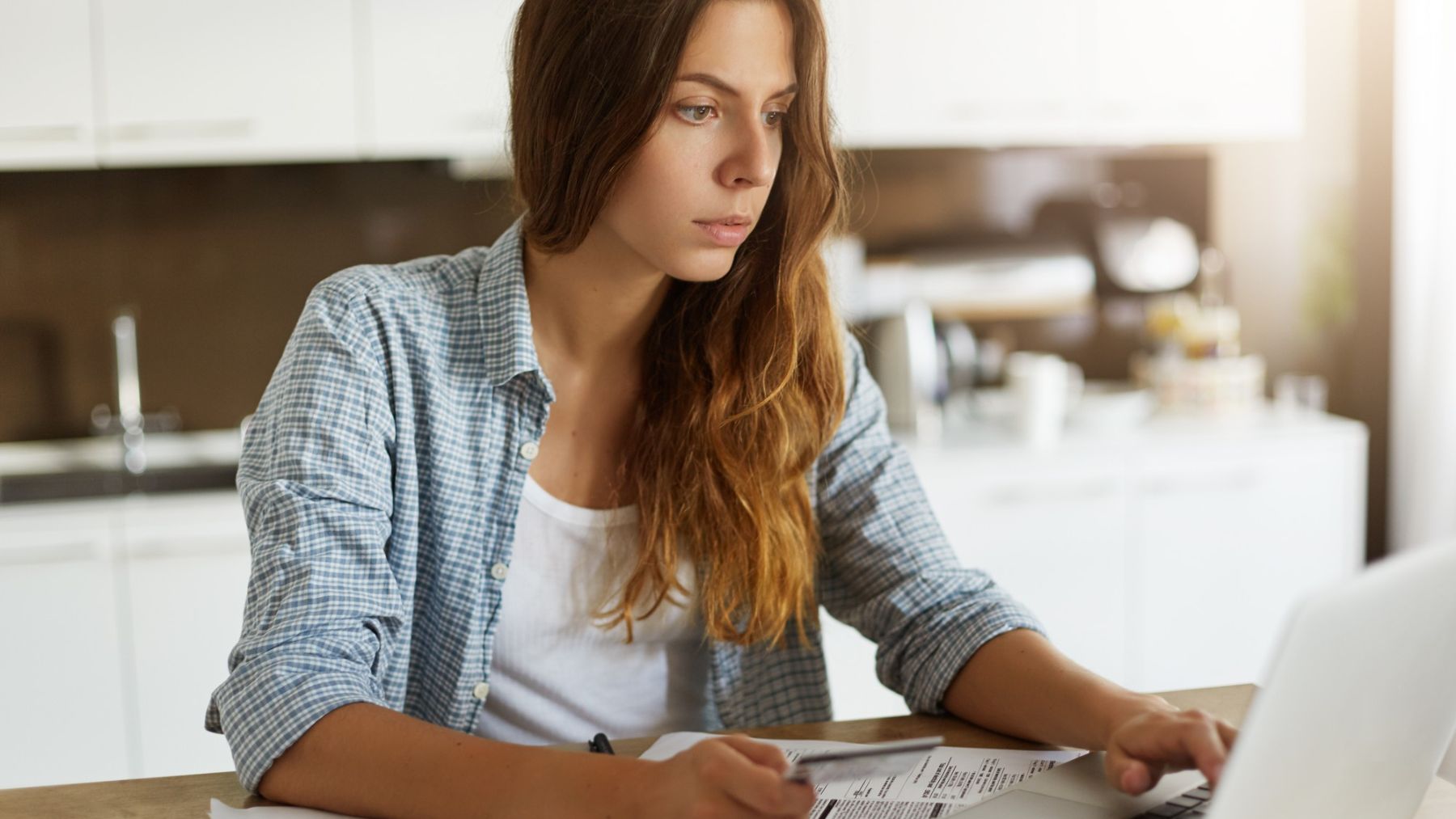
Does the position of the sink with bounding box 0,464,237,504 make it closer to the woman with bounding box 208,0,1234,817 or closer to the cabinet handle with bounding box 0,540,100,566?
the cabinet handle with bounding box 0,540,100,566

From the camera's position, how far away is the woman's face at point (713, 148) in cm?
116

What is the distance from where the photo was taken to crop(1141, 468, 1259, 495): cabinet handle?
2.82 metres


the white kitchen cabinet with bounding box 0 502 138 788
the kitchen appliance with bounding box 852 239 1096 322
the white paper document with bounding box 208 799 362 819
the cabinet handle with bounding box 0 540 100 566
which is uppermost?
the kitchen appliance with bounding box 852 239 1096 322

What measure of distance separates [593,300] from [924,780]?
0.57 meters

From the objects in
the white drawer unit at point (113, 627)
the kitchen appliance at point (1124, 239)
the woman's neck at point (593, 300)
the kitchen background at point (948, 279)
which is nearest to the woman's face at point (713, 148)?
the woman's neck at point (593, 300)

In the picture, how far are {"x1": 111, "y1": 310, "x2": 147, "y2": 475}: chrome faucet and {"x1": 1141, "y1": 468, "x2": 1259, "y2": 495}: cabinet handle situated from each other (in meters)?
2.13

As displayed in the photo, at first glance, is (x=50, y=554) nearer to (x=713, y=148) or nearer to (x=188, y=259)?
(x=188, y=259)

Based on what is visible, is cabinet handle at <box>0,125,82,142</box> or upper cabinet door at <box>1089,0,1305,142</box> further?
upper cabinet door at <box>1089,0,1305,142</box>

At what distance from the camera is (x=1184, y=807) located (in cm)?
96

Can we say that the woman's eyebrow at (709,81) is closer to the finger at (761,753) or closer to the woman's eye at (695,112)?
the woman's eye at (695,112)

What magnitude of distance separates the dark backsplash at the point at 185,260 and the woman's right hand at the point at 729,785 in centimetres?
222

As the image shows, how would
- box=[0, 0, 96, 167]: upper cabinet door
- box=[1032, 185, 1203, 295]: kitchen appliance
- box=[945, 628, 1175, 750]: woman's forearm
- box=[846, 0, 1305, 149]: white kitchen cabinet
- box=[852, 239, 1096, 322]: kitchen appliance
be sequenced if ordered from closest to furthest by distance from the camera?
box=[945, 628, 1175, 750]: woman's forearm → box=[0, 0, 96, 167]: upper cabinet door → box=[846, 0, 1305, 149]: white kitchen cabinet → box=[852, 239, 1096, 322]: kitchen appliance → box=[1032, 185, 1203, 295]: kitchen appliance

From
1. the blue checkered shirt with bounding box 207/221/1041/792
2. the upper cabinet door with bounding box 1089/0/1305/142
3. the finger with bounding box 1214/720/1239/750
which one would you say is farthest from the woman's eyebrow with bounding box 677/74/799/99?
the upper cabinet door with bounding box 1089/0/1305/142

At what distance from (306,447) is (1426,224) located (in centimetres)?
279
